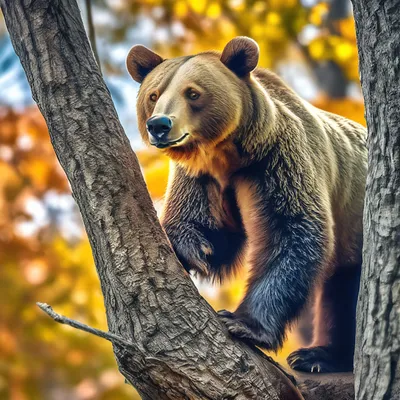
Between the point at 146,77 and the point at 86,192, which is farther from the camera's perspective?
the point at 146,77

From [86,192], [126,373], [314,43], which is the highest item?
[314,43]

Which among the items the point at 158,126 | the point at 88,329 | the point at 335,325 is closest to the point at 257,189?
the point at 158,126

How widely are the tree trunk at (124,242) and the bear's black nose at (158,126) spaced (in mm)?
363

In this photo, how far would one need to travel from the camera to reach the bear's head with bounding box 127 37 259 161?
12.8 ft

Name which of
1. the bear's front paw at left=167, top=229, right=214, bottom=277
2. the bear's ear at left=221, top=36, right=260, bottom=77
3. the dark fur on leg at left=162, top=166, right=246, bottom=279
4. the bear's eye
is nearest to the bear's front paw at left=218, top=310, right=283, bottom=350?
the bear's front paw at left=167, top=229, right=214, bottom=277

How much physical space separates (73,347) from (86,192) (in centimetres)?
625

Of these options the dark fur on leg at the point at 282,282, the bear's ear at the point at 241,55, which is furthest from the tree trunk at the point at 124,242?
the bear's ear at the point at 241,55

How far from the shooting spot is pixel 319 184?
4066 millimetres

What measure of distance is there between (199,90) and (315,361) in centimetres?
188

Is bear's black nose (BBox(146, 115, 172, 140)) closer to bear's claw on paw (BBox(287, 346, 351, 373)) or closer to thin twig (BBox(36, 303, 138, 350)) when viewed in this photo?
thin twig (BBox(36, 303, 138, 350))

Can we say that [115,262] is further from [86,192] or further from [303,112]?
[303,112]

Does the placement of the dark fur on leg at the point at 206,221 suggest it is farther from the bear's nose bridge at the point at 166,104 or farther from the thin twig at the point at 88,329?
the thin twig at the point at 88,329

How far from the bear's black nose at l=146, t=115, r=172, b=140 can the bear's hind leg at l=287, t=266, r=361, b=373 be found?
168 cm

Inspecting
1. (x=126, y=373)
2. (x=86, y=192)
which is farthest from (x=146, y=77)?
(x=126, y=373)
